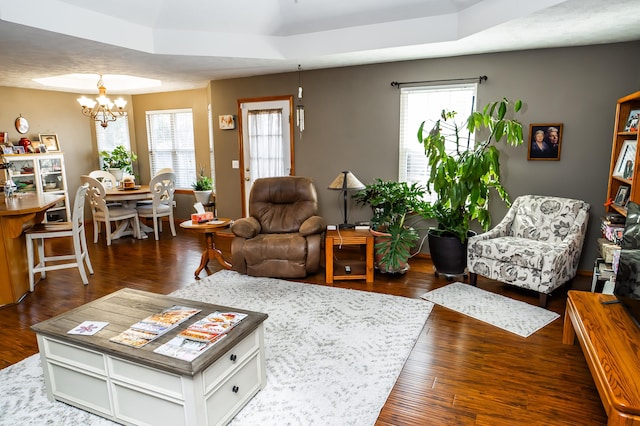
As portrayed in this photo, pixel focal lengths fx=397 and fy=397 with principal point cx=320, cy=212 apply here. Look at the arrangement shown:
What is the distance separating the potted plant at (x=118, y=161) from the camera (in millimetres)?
6911

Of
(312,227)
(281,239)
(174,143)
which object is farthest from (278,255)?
(174,143)

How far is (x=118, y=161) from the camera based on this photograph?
7.04 m

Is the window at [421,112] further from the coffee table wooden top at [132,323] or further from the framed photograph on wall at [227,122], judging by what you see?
the coffee table wooden top at [132,323]

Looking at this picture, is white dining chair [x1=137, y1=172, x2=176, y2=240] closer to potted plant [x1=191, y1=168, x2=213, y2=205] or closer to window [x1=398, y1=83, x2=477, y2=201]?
potted plant [x1=191, y1=168, x2=213, y2=205]

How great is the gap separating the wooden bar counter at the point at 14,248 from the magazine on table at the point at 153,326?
7.21 ft

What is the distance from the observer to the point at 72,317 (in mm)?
2246

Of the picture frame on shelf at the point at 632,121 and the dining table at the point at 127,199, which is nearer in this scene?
the picture frame on shelf at the point at 632,121

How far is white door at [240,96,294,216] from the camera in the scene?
538 centimetres

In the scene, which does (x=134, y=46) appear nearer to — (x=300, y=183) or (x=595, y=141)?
(x=300, y=183)

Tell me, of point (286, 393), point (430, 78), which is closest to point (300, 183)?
point (430, 78)

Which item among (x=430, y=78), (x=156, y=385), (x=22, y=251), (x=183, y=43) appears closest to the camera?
(x=156, y=385)

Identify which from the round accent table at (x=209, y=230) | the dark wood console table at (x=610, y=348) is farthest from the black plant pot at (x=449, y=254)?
the round accent table at (x=209, y=230)

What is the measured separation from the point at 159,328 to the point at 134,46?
3.00 meters

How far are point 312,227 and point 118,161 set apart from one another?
184 inches
